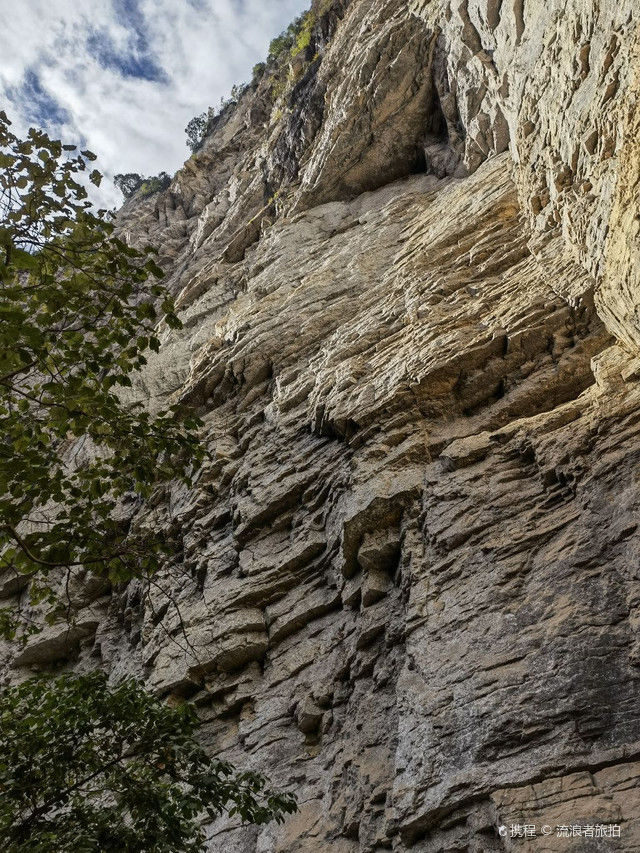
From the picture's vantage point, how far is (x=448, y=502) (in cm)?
1064

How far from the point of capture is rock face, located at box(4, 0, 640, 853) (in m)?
7.38

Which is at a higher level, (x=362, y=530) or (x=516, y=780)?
(x=362, y=530)

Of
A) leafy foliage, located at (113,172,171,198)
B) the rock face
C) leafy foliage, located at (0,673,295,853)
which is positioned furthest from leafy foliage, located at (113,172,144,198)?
leafy foliage, located at (0,673,295,853)

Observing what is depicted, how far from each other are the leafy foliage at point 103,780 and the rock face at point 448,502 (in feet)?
6.43

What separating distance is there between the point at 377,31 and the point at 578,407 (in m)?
23.9

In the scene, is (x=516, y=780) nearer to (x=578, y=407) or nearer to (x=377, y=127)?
(x=578, y=407)

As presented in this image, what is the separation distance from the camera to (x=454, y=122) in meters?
22.7

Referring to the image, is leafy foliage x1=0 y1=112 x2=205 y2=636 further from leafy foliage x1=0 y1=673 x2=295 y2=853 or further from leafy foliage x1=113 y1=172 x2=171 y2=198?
leafy foliage x1=113 y1=172 x2=171 y2=198

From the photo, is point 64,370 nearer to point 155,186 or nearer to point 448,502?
point 448,502

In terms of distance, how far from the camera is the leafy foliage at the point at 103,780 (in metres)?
6.60

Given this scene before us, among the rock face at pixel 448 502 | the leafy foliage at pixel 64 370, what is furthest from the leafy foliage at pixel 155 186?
the leafy foliage at pixel 64 370

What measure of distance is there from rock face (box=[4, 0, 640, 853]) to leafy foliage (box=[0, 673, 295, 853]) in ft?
6.43

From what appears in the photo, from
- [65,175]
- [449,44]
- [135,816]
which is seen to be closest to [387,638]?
[135,816]

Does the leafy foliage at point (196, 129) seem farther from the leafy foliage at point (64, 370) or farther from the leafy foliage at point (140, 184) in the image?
the leafy foliage at point (64, 370)
